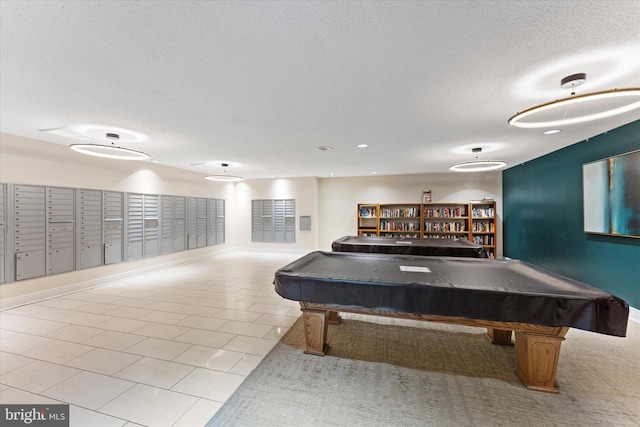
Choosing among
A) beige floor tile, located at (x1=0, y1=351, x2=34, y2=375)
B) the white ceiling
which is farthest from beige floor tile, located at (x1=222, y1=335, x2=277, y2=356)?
the white ceiling

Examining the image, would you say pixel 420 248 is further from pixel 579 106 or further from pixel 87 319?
pixel 87 319

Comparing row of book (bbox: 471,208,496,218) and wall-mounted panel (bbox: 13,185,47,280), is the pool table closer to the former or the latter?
wall-mounted panel (bbox: 13,185,47,280)

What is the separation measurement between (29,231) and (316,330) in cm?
453

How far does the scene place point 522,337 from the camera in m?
1.98

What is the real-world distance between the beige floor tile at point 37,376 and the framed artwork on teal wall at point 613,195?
237 inches

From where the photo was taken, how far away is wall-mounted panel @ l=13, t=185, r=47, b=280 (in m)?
3.65

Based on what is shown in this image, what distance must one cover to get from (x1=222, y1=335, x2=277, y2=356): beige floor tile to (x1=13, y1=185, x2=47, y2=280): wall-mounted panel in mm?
3577

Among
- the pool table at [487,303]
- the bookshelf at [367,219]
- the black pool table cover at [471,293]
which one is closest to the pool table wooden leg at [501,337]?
the pool table at [487,303]

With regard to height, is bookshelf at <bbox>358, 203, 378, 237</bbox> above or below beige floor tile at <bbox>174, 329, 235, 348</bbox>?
above

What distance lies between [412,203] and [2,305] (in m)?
8.07

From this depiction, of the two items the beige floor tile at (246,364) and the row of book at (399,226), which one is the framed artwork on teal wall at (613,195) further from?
the beige floor tile at (246,364)

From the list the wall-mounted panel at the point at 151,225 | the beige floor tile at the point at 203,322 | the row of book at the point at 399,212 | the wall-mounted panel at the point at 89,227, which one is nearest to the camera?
the beige floor tile at the point at 203,322

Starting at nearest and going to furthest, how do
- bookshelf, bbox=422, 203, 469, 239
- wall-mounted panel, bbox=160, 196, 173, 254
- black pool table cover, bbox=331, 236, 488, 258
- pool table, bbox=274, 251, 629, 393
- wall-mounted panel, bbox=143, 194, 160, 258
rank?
pool table, bbox=274, 251, 629, 393 → black pool table cover, bbox=331, 236, 488, 258 → wall-mounted panel, bbox=143, 194, 160, 258 → wall-mounted panel, bbox=160, 196, 173, 254 → bookshelf, bbox=422, 203, 469, 239

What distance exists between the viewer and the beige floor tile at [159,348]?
94.9 inches
